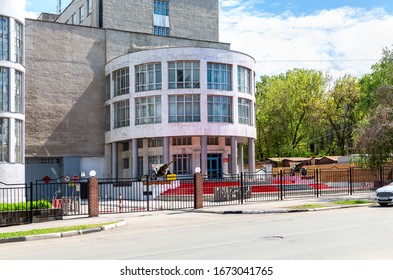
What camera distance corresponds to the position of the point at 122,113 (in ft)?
177

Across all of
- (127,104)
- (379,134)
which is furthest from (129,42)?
(379,134)

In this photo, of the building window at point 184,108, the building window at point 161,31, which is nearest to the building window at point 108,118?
the building window at point 184,108

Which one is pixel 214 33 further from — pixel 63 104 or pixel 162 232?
pixel 162 232

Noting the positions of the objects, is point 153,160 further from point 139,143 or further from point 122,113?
point 122,113

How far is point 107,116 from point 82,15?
16807 mm

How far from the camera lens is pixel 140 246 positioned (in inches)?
527

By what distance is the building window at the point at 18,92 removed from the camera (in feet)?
122

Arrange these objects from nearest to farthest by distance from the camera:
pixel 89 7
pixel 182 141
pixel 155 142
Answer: pixel 182 141 → pixel 155 142 → pixel 89 7

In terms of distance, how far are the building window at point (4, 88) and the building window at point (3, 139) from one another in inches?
38.1

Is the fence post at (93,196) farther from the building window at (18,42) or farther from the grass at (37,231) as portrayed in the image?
the building window at (18,42)

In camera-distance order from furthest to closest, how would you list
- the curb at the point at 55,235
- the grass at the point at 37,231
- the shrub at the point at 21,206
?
1. the shrub at the point at 21,206
2. the grass at the point at 37,231
3. the curb at the point at 55,235

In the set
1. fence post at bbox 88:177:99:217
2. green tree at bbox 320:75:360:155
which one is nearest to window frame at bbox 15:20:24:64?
fence post at bbox 88:177:99:217

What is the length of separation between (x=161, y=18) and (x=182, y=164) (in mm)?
21267

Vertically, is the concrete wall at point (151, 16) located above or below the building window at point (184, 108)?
above
